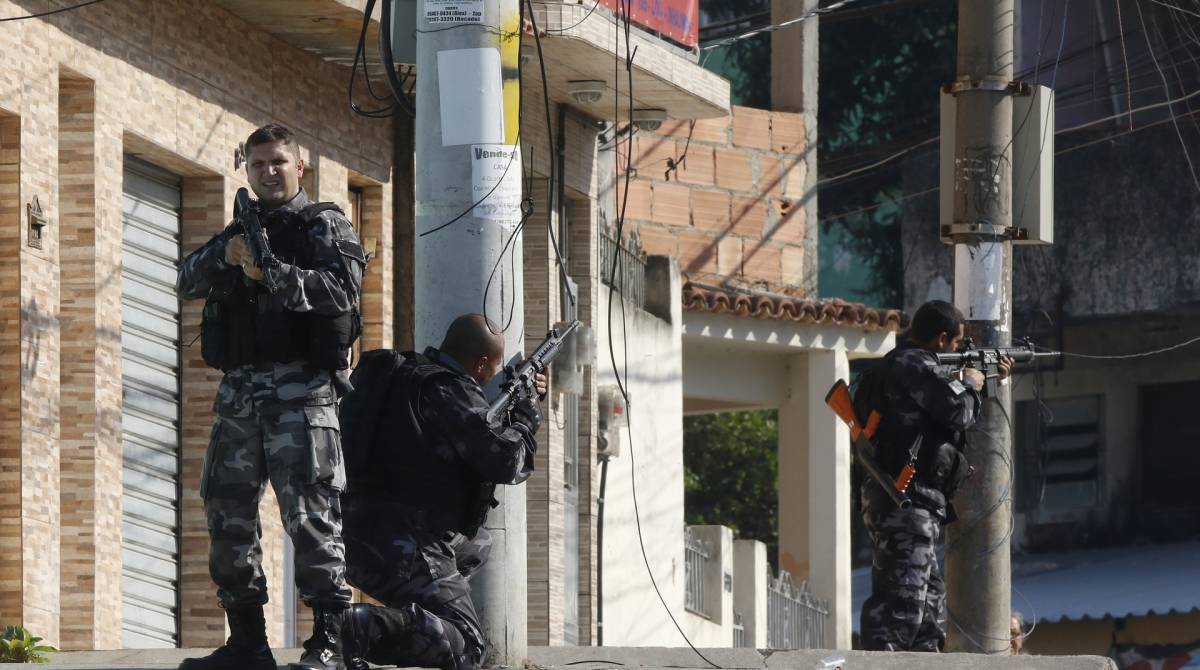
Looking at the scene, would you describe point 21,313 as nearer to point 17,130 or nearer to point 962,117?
point 17,130

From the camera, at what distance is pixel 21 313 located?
10367mm

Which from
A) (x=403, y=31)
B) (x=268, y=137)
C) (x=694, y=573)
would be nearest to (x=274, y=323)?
(x=268, y=137)

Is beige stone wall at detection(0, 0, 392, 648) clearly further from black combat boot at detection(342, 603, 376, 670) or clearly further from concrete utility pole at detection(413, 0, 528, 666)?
black combat boot at detection(342, 603, 376, 670)

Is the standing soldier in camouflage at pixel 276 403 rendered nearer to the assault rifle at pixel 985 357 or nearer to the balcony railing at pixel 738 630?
the assault rifle at pixel 985 357

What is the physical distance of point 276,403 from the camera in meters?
7.12

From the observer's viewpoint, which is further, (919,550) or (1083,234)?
(1083,234)

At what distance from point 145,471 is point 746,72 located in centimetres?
2299

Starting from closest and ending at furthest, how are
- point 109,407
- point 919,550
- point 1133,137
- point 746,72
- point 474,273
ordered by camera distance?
1. point 474,273
2. point 919,550
3. point 109,407
4. point 1133,137
5. point 746,72

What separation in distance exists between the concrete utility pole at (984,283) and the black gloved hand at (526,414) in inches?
148

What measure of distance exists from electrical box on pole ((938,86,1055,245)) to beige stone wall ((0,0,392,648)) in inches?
158

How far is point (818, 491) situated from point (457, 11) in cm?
1443

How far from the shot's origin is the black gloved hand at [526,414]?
25.2 feet

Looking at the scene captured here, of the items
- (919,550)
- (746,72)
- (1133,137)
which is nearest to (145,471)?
(919,550)

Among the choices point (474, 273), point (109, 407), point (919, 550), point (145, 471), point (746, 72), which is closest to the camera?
point (474, 273)
